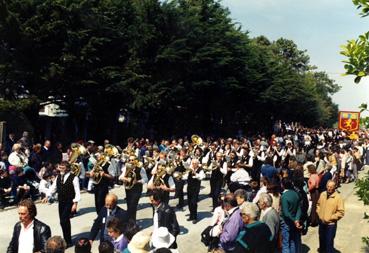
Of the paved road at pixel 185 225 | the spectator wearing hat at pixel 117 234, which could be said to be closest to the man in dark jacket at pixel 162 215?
the spectator wearing hat at pixel 117 234

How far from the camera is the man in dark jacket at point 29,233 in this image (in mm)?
6426

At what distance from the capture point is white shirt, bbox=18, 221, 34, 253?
21.2ft

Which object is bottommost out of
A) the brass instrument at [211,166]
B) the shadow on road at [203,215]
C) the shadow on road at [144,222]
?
the shadow on road at [203,215]

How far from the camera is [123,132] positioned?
1335 inches

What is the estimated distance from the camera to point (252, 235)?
7.03 meters

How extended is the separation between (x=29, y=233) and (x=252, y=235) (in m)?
3.03

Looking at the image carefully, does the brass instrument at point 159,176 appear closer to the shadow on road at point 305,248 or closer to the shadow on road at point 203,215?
the shadow on road at point 203,215

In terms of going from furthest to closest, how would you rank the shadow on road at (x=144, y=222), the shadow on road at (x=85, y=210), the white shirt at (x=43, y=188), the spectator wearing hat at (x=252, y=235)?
the white shirt at (x=43, y=188), the shadow on road at (x=85, y=210), the shadow on road at (x=144, y=222), the spectator wearing hat at (x=252, y=235)

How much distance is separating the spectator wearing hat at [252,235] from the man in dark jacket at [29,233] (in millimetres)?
2682

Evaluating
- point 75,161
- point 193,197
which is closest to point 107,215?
point 75,161

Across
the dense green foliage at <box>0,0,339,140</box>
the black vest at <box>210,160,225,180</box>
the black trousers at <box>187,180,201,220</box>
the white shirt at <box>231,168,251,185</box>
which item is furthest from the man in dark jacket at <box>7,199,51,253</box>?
the dense green foliage at <box>0,0,339,140</box>

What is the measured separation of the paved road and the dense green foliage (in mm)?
9290

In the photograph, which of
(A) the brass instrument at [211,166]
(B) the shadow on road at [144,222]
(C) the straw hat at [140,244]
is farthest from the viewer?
(A) the brass instrument at [211,166]

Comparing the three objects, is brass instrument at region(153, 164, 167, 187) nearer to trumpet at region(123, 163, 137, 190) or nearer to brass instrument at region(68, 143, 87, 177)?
trumpet at region(123, 163, 137, 190)
